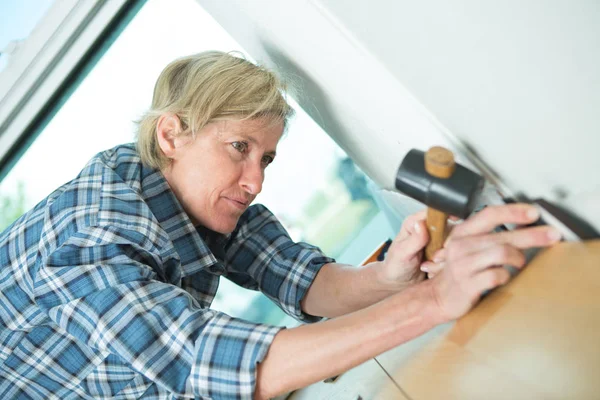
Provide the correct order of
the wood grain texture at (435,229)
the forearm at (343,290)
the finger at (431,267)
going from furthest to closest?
the forearm at (343,290)
the finger at (431,267)
the wood grain texture at (435,229)

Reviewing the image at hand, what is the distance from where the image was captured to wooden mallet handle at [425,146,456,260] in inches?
30.5

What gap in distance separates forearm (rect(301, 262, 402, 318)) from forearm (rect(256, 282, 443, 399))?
1.16 feet

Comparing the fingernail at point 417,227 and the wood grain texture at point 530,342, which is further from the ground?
the fingernail at point 417,227

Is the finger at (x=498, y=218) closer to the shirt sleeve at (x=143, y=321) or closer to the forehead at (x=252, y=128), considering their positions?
the shirt sleeve at (x=143, y=321)

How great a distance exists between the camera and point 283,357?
884 millimetres

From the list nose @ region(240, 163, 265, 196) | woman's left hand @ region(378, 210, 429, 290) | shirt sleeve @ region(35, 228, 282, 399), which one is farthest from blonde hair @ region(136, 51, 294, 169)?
woman's left hand @ region(378, 210, 429, 290)

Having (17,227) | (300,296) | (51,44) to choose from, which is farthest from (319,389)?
(51,44)

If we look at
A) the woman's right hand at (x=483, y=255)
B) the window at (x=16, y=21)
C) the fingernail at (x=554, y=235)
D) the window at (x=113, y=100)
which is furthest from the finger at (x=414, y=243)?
the window at (x=16, y=21)

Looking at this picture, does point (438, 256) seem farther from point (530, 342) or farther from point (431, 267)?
point (530, 342)

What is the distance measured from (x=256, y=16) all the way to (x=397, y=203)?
25.9 inches

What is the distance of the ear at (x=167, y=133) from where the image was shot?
4.59ft

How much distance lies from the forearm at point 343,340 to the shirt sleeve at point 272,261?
0.59 meters

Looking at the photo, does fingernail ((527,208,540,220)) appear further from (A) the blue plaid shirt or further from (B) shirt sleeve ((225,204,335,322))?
(B) shirt sleeve ((225,204,335,322))

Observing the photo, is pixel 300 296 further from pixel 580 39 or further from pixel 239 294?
pixel 580 39
